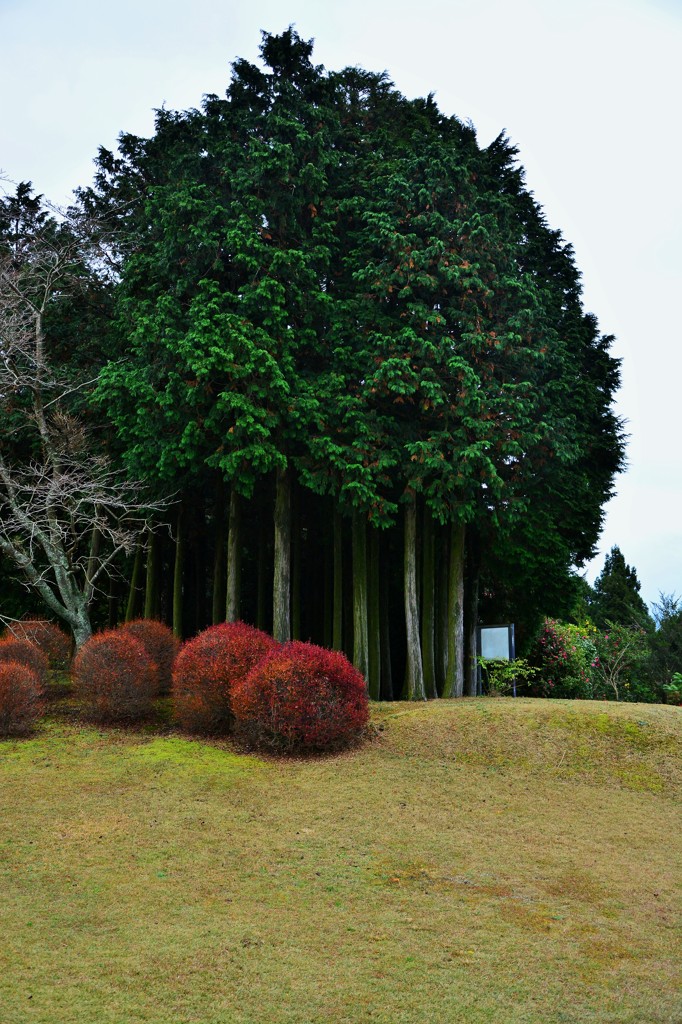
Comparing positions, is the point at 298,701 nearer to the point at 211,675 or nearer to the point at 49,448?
the point at 211,675

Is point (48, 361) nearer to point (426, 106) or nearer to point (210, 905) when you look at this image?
point (426, 106)

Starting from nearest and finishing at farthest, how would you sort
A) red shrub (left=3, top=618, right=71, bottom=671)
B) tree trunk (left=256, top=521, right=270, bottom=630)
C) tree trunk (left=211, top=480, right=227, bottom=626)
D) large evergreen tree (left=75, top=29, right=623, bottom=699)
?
large evergreen tree (left=75, top=29, right=623, bottom=699) < red shrub (left=3, top=618, right=71, bottom=671) < tree trunk (left=211, top=480, right=227, bottom=626) < tree trunk (left=256, top=521, right=270, bottom=630)

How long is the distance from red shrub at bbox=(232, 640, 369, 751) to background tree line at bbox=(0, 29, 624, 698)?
4117mm

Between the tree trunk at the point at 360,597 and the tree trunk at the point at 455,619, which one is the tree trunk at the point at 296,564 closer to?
the tree trunk at the point at 360,597

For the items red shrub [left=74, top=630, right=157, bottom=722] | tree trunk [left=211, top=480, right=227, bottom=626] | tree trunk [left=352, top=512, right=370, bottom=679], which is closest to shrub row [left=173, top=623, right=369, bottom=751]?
red shrub [left=74, top=630, right=157, bottom=722]

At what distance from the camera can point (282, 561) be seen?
17.2 m

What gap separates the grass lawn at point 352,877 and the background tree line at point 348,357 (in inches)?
192

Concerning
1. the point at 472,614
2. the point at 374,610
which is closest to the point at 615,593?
the point at 472,614

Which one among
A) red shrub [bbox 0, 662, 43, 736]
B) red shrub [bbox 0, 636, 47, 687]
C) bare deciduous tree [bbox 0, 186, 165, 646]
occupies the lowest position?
red shrub [bbox 0, 662, 43, 736]

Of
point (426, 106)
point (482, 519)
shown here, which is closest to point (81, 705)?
point (482, 519)

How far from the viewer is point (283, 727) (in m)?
12.5

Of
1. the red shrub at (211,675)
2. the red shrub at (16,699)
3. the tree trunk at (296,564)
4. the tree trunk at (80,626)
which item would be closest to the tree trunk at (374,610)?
the tree trunk at (296,564)

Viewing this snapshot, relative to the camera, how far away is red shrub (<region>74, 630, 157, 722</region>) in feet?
46.6

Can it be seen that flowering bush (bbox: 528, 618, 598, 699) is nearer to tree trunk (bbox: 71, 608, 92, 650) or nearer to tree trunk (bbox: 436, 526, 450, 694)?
tree trunk (bbox: 436, 526, 450, 694)
